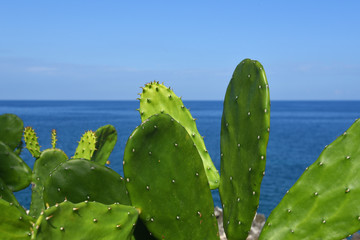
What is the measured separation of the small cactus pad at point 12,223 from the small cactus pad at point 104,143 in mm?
882

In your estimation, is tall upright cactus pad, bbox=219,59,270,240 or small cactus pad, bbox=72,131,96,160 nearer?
tall upright cactus pad, bbox=219,59,270,240

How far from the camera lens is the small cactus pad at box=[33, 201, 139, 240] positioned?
3.31 ft

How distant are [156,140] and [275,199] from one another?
1509 centimetres

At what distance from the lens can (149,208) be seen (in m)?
1.16

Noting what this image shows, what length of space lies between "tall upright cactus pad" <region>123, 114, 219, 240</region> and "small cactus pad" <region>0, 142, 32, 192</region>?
1.22 metres

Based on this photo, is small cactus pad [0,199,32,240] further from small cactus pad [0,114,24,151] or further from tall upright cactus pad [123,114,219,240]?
small cactus pad [0,114,24,151]

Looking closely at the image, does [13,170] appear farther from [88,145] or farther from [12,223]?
[12,223]

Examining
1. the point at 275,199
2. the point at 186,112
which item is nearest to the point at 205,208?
the point at 186,112

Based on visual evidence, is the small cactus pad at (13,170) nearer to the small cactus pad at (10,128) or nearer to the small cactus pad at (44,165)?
the small cactus pad at (44,165)

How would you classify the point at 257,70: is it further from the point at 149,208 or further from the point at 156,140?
the point at 149,208

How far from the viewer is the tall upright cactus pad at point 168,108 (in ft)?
5.21

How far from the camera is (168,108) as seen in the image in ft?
5.35

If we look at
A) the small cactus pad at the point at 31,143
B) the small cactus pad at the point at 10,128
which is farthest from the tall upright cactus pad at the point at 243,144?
the small cactus pad at the point at 10,128

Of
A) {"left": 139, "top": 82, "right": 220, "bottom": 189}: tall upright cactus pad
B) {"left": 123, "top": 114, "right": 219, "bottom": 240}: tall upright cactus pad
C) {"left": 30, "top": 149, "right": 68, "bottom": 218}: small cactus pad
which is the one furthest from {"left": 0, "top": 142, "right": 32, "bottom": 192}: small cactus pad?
{"left": 123, "top": 114, "right": 219, "bottom": 240}: tall upright cactus pad
